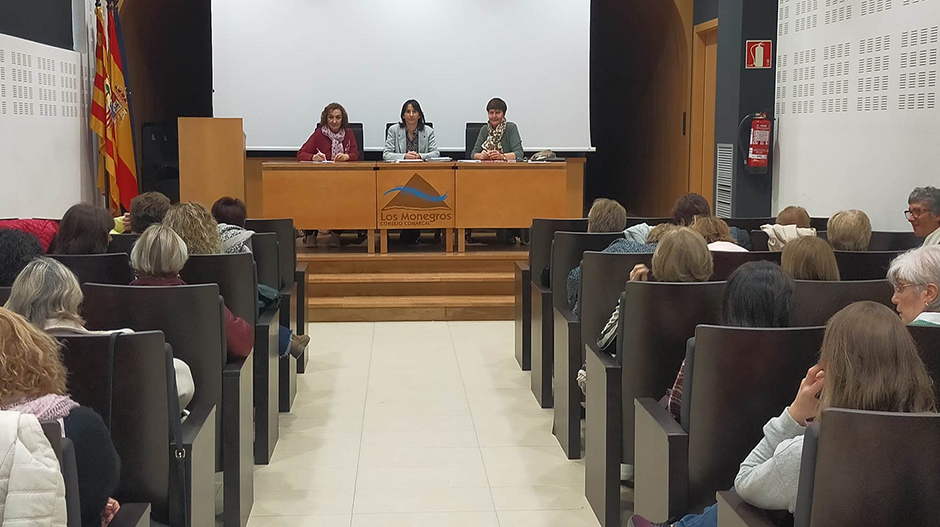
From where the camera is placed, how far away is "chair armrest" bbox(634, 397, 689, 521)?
2549 millimetres

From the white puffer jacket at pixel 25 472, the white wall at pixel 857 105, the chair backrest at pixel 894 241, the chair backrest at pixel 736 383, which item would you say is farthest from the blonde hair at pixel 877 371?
the white wall at pixel 857 105

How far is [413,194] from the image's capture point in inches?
303

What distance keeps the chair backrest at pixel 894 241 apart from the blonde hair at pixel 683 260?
1.81 m

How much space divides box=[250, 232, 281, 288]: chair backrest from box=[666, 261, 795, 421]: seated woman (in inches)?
112

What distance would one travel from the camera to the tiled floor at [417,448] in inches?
146

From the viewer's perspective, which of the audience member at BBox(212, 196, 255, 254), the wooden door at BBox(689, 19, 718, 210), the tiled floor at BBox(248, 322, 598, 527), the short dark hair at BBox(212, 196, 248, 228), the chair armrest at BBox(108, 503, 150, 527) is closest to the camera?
the chair armrest at BBox(108, 503, 150, 527)

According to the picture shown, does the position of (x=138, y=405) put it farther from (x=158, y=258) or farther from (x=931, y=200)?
(x=931, y=200)

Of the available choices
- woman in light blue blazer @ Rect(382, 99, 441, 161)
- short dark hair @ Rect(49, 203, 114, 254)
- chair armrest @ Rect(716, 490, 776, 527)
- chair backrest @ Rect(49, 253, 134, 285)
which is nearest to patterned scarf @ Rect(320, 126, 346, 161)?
woman in light blue blazer @ Rect(382, 99, 441, 161)

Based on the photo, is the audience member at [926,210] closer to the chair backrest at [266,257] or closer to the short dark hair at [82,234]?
the chair backrest at [266,257]

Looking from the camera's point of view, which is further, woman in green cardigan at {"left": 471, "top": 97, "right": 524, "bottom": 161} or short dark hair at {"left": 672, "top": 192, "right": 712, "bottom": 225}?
woman in green cardigan at {"left": 471, "top": 97, "right": 524, "bottom": 161}

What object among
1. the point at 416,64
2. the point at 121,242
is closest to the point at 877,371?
the point at 121,242

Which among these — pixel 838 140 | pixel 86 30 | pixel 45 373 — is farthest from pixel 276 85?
pixel 45 373

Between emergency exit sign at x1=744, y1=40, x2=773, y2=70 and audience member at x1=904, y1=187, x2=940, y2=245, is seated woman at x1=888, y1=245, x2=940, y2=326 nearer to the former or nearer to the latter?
audience member at x1=904, y1=187, x2=940, y2=245

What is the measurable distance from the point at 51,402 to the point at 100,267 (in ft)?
6.34
